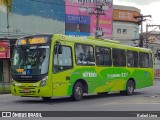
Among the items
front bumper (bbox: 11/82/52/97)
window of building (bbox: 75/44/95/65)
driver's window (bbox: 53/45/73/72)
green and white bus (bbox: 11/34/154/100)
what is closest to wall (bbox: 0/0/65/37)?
green and white bus (bbox: 11/34/154/100)

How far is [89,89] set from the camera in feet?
65.7

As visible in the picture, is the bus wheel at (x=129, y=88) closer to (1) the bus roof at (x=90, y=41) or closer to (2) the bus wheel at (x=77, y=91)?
(1) the bus roof at (x=90, y=41)

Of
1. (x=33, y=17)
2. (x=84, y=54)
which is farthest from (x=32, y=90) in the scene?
(x=33, y=17)

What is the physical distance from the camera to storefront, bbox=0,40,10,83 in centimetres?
4232

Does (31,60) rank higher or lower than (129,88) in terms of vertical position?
higher

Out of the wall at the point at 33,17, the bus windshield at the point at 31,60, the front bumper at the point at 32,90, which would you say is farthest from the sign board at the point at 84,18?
the front bumper at the point at 32,90

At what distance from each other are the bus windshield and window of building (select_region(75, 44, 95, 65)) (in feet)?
6.53

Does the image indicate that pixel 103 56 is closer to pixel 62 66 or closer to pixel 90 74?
pixel 90 74

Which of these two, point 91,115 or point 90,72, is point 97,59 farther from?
point 91,115

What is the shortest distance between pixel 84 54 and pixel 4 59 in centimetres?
2550

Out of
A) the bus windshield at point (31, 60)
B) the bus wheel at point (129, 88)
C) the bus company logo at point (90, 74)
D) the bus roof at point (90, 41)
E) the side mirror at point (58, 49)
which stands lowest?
the bus wheel at point (129, 88)

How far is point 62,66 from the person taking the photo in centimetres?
1825

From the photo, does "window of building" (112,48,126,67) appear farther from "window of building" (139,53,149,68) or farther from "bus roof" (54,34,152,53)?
"window of building" (139,53,149,68)

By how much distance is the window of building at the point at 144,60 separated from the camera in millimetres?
25800
